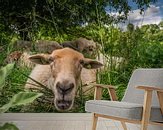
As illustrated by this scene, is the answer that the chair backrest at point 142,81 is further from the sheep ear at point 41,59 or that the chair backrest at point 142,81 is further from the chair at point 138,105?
the sheep ear at point 41,59

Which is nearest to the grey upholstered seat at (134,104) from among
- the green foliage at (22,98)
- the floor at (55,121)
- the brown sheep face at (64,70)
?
the floor at (55,121)

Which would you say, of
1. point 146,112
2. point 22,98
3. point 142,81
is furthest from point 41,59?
point 22,98

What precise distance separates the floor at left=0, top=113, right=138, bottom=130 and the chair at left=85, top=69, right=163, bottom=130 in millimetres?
511

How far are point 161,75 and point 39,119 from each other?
4.35 ft

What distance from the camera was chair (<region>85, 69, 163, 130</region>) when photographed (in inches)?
106

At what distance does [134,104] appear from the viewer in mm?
2848

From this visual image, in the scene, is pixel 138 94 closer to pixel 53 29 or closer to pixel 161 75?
pixel 161 75

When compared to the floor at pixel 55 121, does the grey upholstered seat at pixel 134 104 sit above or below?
above

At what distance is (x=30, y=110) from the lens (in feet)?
14.2

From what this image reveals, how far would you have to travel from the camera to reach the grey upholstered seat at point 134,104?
107 inches

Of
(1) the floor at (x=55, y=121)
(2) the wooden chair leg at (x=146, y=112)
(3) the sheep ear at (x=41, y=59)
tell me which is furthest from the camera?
(3) the sheep ear at (x=41, y=59)

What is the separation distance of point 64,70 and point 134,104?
4.59 ft

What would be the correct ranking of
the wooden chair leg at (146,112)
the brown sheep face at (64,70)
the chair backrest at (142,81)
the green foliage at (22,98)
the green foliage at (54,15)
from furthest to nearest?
the green foliage at (54,15), the brown sheep face at (64,70), the chair backrest at (142,81), the wooden chair leg at (146,112), the green foliage at (22,98)

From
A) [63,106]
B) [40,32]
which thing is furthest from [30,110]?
[40,32]
